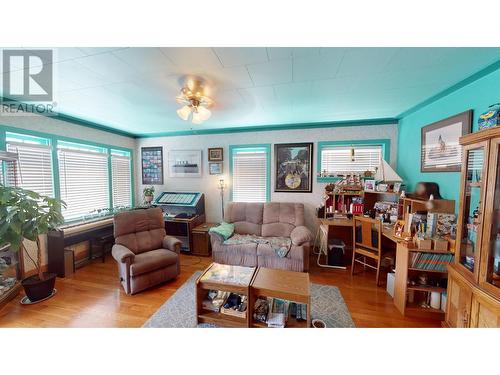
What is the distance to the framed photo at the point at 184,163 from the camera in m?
3.89

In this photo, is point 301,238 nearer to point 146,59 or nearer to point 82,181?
point 146,59

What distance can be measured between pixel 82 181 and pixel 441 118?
538 cm

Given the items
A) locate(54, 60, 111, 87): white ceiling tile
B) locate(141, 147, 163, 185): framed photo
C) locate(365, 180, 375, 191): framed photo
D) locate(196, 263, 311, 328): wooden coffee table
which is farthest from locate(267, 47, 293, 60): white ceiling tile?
locate(141, 147, 163, 185): framed photo

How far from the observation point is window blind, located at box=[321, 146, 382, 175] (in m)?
3.17

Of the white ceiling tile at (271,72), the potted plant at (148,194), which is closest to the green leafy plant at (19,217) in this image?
the potted plant at (148,194)

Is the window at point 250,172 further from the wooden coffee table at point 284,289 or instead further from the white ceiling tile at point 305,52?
the white ceiling tile at point 305,52

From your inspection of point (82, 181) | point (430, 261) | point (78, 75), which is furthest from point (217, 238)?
point (82, 181)

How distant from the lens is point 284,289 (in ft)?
5.03

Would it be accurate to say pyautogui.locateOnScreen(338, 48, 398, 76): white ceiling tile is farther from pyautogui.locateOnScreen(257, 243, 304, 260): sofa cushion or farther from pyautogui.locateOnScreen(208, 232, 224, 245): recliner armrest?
pyautogui.locateOnScreen(208, 232, 224, 245): recliner armrest

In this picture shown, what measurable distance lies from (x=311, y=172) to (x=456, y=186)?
184cm

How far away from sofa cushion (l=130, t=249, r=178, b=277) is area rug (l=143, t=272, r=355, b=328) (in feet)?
1.26

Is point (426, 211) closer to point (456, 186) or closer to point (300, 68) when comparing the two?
point (456, 186)

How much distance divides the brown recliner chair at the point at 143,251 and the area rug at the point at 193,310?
0.35 m
